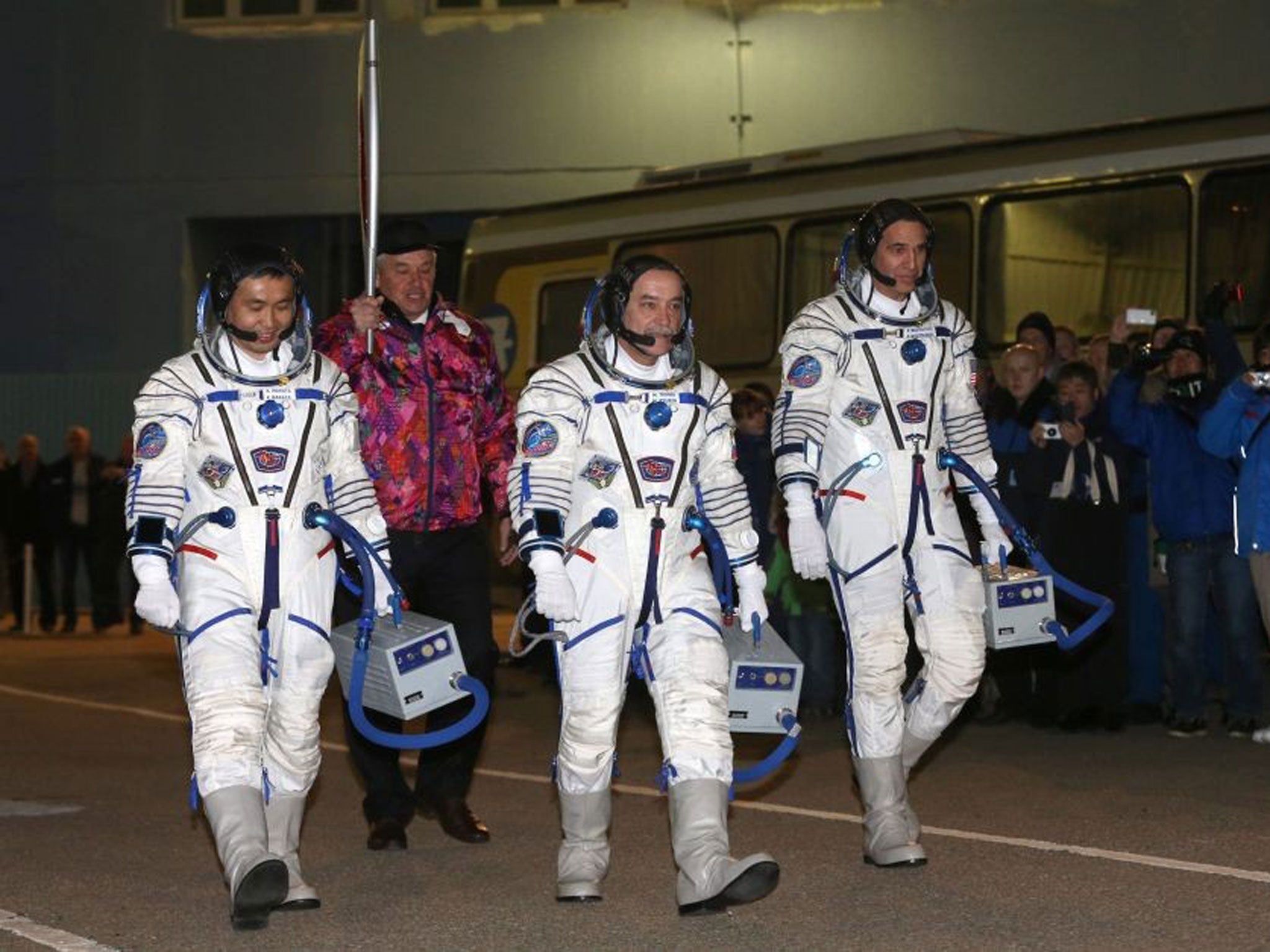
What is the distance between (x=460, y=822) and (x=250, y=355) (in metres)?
2.32

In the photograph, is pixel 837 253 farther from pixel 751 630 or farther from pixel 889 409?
pixel 751 630

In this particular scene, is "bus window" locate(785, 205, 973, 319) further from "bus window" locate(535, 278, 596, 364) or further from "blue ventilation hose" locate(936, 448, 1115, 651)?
"blue ventilation hose" locate(936, 448, 1115, 651)

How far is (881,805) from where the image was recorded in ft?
24.8

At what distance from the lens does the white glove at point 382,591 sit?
7.11 metres

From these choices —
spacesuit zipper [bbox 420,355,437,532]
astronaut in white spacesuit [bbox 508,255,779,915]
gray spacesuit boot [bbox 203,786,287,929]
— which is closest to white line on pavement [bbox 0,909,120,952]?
gray spacesuit boot [bbox 203,786,287,929]

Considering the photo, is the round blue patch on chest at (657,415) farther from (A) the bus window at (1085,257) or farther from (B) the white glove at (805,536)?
(A) the bus window at (1085,257)

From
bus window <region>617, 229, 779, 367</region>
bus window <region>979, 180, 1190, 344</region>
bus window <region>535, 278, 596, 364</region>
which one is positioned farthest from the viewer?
bus window <region>535, 278, 596, 364</region>

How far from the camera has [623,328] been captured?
6.96 meters

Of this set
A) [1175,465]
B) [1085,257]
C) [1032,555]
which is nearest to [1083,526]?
[1175,465]

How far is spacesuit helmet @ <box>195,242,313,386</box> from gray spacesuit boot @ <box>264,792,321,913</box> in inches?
51.4

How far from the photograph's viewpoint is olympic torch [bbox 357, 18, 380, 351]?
7.99 metres

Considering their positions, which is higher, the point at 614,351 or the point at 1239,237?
the point at 1239,237

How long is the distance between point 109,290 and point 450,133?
4.56 metres

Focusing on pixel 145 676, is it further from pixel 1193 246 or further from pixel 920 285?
pixel 920 285
